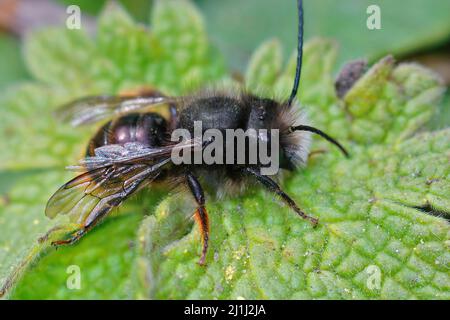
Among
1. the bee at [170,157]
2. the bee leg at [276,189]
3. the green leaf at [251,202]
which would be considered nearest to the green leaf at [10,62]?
the green leaf at [251,202]

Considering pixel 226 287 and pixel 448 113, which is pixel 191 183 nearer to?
pixel 226 287

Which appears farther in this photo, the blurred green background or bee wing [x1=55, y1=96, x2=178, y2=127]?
the blurred green background

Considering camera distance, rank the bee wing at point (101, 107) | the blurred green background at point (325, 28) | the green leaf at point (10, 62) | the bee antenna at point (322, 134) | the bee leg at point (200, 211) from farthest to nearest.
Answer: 1. the green leaf at point (10, 62)
2. the blurred green background at point (325, 28)
3. the bee wing at point (101, 107)
4. the bee antenna at point (322, 134)
5. the bee leg at point (200, 211)

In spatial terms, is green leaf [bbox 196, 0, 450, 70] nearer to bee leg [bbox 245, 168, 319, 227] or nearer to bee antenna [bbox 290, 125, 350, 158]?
bee antenna [bbox 290, 125, 350, 158]

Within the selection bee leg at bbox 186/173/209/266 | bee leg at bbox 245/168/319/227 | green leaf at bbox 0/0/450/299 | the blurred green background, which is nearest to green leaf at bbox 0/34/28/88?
the blurred green background

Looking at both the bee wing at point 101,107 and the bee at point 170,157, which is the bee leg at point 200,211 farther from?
the bee wing at point 101,107
